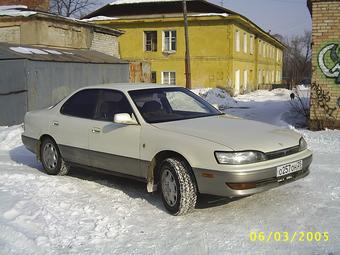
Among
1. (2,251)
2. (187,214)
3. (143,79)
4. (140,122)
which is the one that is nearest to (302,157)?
(187,214)

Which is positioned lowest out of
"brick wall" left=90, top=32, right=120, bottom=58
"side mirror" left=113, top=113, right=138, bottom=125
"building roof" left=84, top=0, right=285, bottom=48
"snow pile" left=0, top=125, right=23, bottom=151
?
"snow pile" left=0, top=125, right=23, bottom=151

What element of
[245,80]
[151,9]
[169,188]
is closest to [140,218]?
[169,188]

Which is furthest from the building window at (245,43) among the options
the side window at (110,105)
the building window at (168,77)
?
the side window at (110,105)

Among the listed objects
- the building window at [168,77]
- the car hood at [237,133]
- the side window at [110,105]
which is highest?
the building window at [168,77]

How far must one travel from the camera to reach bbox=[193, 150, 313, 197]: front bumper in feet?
14.5

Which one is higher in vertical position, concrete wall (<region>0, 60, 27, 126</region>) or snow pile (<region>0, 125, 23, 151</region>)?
concrete wall (<region>0, 60, 27, 126</region>)

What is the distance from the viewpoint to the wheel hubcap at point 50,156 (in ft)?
22.0

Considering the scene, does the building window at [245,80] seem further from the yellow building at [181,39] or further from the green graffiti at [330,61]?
the green graffiti at [330,61]

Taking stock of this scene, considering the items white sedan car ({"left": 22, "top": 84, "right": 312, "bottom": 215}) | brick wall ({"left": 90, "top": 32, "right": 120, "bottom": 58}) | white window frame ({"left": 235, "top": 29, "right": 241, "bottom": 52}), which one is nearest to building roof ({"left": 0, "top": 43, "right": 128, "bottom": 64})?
brick wall ({"left": 90, "top": 32, "right": 120, "bottom": 58})

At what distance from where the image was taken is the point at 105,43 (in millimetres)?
20016

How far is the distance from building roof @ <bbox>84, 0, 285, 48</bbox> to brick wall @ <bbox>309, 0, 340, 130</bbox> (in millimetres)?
18583

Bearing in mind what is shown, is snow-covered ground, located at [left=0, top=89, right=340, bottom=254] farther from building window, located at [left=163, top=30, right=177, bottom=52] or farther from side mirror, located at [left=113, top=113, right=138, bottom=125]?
building window, located at [left=163, top=30, right=177, bottom=52]

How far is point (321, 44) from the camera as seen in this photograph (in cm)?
1056

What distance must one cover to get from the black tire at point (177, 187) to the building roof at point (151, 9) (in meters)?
25.0
